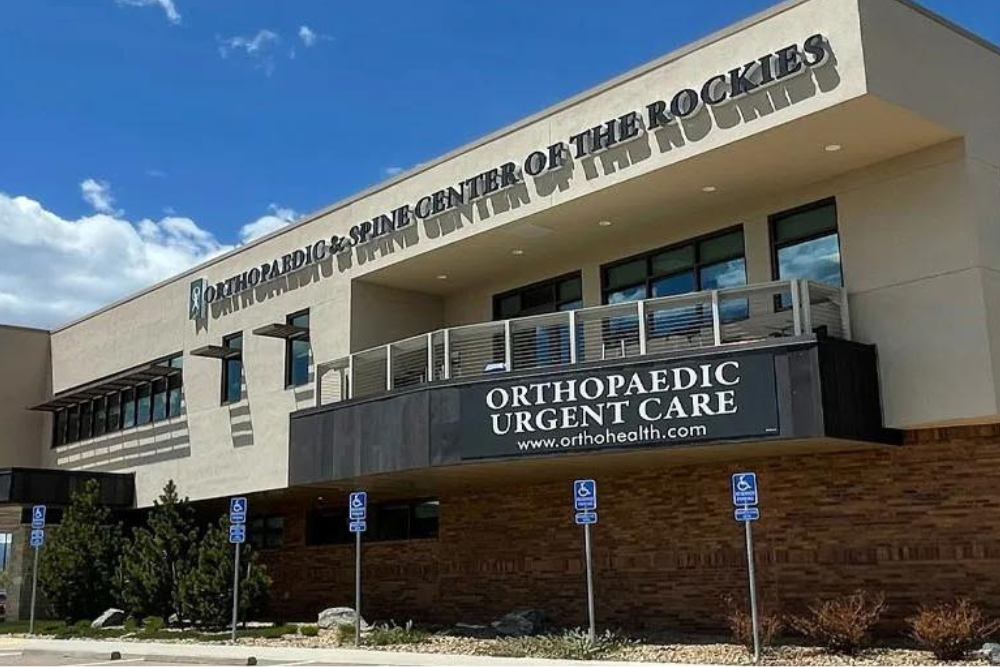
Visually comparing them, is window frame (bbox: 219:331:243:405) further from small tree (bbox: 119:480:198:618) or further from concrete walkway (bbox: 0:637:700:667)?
concrete walkway (bbox: 0:637:700:667)

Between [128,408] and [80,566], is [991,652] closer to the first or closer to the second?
[80,566]

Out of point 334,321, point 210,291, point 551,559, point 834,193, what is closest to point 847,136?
point 834,193

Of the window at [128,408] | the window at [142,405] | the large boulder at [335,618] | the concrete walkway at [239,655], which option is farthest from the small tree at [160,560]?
the window at [128,408]

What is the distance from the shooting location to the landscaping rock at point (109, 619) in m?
27.9

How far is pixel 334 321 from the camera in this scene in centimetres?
2536

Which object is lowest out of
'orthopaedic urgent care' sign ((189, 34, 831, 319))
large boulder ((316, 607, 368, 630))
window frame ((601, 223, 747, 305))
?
large boulder ((316, 607, 368, 630))

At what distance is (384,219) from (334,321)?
2.74 m

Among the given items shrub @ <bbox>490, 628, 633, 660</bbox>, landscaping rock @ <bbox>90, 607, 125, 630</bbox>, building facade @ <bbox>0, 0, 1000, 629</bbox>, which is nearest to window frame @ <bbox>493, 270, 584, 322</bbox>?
building facade @ <bbox>0, 0, 1000, 629</bbox>

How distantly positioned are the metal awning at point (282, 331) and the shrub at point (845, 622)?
1318 centimetres

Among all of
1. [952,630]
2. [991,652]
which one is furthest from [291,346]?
[991,652]

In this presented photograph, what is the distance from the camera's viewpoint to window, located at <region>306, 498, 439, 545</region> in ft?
87.5

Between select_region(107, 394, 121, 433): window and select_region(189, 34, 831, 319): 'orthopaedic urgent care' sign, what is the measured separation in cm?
762

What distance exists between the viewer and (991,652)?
15.4 metres

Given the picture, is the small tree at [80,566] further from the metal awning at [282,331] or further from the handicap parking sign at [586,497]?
the handicap parking sign at [586,497]
